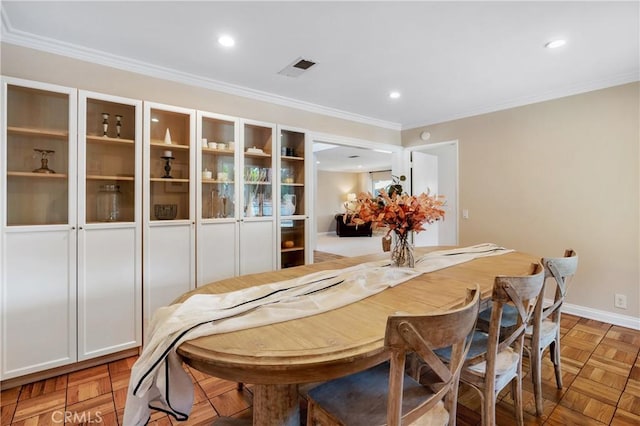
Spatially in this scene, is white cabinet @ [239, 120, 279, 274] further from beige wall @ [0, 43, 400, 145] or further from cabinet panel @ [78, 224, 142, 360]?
cabinet panel @ [78, 224, 142, 360]

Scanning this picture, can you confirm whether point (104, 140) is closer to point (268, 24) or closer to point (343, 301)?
point (268, 24)

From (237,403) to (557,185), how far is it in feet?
12.1

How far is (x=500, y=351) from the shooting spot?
143 centimetres

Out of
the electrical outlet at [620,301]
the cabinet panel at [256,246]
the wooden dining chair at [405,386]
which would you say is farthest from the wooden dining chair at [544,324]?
the cabinet panel at [256,246]

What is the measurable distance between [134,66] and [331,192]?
904 cm

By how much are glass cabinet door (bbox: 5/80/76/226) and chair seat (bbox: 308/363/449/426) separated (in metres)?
2.15

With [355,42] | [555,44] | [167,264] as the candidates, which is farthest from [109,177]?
[555,44]

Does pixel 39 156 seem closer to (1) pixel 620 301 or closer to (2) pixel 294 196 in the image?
(2) pixel 294 196

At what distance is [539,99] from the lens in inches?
134

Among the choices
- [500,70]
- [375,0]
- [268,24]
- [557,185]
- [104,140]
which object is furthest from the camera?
[557,185]

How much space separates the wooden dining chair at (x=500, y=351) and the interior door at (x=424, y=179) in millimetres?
3186

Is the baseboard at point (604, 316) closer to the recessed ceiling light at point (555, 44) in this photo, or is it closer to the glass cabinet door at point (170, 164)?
the recessed ceiling light at point (555, 44)

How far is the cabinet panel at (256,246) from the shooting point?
9.86 feet

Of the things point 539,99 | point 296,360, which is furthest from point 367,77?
point 296,360
